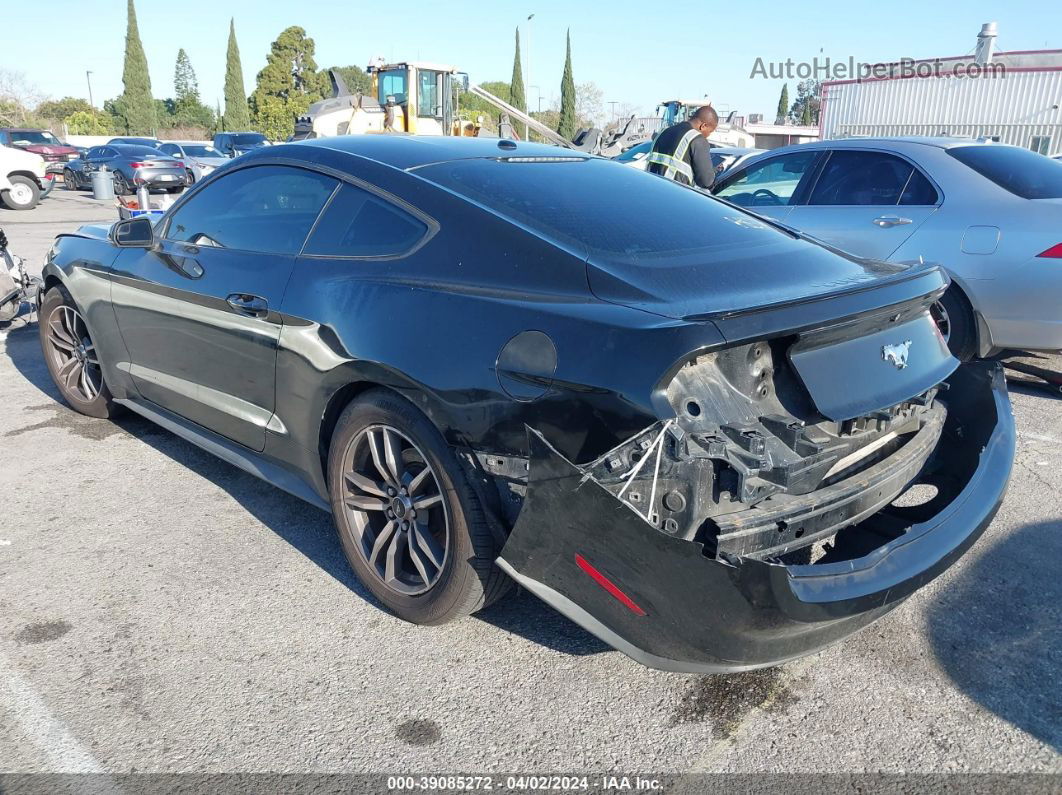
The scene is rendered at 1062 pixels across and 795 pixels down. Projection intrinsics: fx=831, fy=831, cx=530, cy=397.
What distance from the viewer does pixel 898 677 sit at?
2.58 meters

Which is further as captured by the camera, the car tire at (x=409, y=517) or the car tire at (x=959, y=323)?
the car tire at (x=959, y=323)

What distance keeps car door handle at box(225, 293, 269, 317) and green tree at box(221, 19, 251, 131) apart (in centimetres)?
5916

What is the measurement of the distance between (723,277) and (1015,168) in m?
3.91

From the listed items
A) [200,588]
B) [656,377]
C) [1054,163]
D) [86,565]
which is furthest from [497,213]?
[1054,163]

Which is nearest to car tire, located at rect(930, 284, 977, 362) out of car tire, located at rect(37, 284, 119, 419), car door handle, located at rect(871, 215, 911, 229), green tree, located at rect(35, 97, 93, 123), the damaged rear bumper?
car door handle, located at rect(871, 215, 911, 229)

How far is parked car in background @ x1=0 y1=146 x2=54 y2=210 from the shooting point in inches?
703

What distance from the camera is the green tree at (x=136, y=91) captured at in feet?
190

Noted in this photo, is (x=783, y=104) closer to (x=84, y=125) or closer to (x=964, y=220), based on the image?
(x=84, y=125)

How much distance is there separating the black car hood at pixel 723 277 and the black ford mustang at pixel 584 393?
0.04 ft

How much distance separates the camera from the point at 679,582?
201 centimetres

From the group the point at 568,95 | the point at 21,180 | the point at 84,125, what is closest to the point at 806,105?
the point at 568,95

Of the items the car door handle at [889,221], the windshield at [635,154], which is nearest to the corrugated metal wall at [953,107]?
the windshield at [635,154]

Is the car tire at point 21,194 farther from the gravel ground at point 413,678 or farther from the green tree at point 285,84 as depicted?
the green tree at point 285,84

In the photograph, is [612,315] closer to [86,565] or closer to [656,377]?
[656,377]
